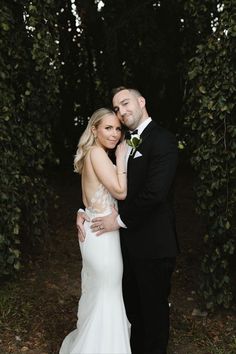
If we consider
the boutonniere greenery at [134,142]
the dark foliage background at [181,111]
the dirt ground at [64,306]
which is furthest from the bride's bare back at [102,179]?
the dirt ground at [64,306]

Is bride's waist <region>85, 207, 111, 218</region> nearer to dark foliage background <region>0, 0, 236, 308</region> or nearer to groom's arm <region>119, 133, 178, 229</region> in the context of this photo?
groom's arm <region>119, 133, 178, 229</region>

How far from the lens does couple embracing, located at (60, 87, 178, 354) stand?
3.23m

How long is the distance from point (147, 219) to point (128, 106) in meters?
0.75

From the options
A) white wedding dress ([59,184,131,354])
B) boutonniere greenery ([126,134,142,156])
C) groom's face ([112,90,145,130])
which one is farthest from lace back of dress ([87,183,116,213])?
groom's face ([112,90,145,130])

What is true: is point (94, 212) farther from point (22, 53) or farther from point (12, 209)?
point (22, 53)

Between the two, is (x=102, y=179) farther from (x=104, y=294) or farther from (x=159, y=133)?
(x=104, y=294)

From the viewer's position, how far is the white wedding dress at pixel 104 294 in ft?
10.9

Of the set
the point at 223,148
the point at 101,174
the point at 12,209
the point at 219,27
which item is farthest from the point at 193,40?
the point at 12,209

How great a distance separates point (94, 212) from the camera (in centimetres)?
339

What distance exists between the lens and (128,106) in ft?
10.6

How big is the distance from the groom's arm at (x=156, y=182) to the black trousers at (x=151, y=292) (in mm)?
334

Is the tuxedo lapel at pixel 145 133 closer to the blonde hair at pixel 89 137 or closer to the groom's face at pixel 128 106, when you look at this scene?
the groom's face at pixel 128 106

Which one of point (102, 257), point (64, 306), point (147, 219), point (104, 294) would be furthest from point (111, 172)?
point (64, 306)

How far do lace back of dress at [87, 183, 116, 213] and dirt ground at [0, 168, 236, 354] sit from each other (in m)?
1.35
